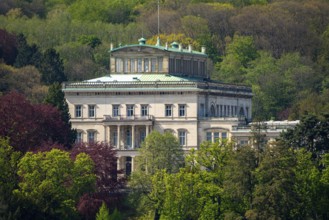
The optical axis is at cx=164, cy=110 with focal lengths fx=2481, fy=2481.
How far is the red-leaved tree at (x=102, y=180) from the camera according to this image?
18088 cm

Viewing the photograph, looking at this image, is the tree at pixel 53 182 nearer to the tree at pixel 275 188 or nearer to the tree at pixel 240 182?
the tree at pixel 240 182

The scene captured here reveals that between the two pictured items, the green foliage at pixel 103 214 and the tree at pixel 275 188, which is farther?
the green foliage at pixel 103 214

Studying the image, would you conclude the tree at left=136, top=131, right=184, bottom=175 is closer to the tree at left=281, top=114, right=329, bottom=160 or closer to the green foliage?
the tree at left=281, top=114, right=329, bottom=160

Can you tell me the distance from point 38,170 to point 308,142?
832 inches

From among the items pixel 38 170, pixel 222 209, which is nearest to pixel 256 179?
pixel 222 209

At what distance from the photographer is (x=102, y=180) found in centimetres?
18662

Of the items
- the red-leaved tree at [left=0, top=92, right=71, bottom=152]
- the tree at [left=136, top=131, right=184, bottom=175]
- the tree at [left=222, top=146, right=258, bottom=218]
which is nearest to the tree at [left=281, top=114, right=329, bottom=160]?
the tree at [left=222, top=146, right=258, bottom=218]

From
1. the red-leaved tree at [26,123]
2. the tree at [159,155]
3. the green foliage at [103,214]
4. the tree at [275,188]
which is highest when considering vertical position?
the red-leaved tree at [26,123]

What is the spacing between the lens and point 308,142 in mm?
186625

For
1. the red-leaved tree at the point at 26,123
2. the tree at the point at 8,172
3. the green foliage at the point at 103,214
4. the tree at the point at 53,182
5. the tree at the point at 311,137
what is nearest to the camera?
the tree at the point at 8,172

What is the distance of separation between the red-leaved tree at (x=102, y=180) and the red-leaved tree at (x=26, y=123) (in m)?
2.70

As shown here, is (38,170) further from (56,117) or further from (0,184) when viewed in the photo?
(56,117)

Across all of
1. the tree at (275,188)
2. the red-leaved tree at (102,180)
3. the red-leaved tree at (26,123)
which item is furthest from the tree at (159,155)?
the tree at (275,188)

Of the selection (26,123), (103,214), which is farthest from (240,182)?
(26,123)
